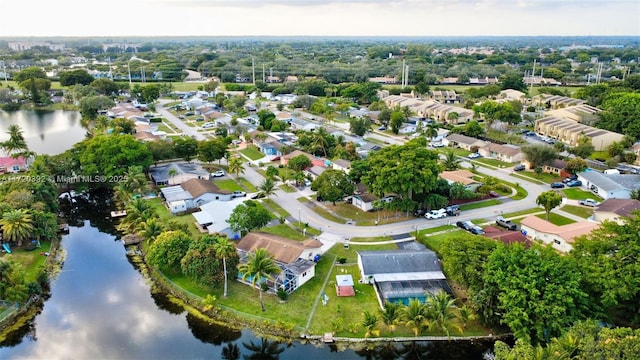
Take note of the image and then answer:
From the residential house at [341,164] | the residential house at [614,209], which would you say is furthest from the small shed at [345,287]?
the residential house at [614,209]

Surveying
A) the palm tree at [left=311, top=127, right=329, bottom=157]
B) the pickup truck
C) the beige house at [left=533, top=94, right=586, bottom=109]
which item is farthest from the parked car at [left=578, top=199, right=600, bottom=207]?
the beige house at [left=533, top=94, right=586, bottom=109]

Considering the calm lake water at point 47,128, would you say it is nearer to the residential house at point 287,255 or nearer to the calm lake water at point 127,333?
the calm lake water at point 127,333

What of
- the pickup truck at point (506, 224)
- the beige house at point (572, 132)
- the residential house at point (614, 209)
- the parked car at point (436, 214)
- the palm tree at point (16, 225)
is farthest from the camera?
the beige house at point (572, 132)

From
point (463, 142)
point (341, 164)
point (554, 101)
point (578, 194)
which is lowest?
point (578, 194)

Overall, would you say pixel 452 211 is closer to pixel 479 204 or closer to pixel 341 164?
pixel 479 204

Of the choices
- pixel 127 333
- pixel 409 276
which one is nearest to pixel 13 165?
pixel 127 333

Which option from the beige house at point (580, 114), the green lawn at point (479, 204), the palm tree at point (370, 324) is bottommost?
the palm tree at point (370, 324)

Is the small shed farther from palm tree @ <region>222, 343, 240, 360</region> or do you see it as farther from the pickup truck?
the pickup truck
